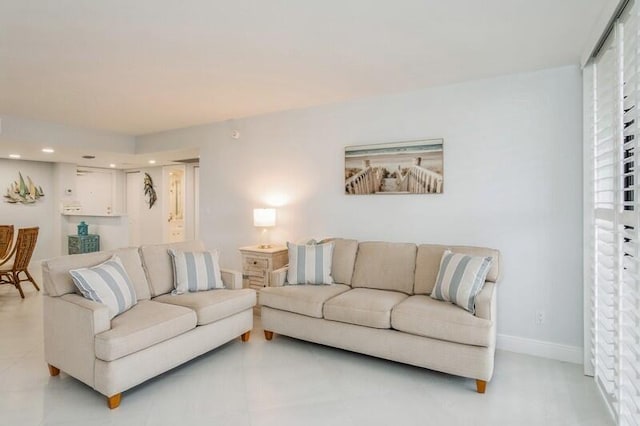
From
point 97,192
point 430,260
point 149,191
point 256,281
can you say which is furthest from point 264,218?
point 97,192

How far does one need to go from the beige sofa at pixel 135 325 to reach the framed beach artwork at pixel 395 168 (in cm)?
166

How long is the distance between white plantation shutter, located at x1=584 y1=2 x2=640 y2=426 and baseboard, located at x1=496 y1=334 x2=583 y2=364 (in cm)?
25

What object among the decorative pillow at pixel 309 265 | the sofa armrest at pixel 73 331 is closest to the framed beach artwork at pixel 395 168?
the decorative pillow at pixel 309 265

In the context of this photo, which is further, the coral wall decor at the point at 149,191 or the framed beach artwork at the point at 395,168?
the coral wall decor at the point at 149,191

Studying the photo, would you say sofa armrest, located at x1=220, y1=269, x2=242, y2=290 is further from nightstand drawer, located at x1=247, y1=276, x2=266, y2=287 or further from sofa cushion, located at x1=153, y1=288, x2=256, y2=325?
nightstand drawer, located at x1=247, y1=276, x2=266, y2=287

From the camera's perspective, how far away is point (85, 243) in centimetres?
677

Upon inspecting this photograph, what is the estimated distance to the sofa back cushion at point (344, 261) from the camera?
3.63m

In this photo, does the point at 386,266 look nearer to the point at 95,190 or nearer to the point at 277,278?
the point at 277,278

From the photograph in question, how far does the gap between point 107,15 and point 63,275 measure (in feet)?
5.84

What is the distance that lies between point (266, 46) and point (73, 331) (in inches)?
92.2

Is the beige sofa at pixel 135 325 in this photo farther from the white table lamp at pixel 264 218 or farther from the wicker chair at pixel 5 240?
the wicker chair at pixel 5 240

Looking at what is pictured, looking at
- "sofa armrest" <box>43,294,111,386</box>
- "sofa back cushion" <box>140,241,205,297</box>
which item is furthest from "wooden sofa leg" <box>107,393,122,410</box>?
"sofa back cushion" <box>140,241,205,297</box>

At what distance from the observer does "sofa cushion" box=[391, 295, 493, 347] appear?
249 centimetres

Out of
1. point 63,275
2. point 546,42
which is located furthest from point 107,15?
point 546,42
